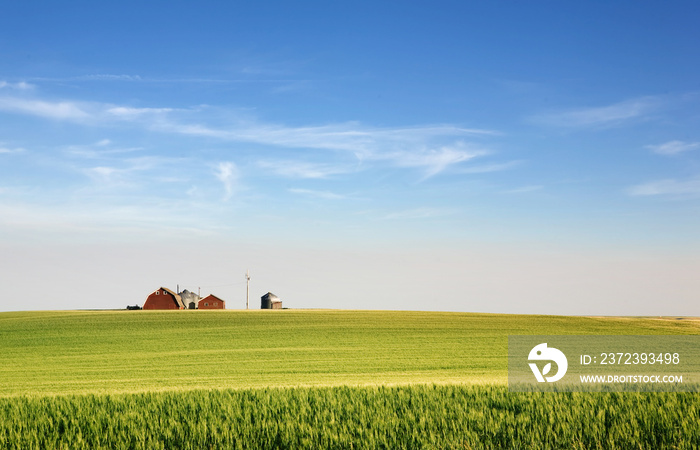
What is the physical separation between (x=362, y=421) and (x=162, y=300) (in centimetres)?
9813

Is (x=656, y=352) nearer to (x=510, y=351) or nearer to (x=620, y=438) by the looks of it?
(x=510, y=351)

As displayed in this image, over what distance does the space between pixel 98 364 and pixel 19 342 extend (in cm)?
1740

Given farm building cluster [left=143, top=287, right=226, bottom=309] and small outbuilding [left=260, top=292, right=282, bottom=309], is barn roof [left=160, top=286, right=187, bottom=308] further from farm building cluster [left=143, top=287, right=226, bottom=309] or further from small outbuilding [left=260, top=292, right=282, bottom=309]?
small outbuilding [left=260, top=292, right=282, bottom=309]

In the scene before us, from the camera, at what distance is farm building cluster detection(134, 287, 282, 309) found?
101 m

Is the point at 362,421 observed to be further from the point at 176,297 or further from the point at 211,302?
the point at 211,302

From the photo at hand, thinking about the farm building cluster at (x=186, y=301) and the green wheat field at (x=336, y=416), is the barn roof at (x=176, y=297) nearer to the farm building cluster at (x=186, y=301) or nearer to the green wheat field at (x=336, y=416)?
the farm building cluster at (x=186, y=301)

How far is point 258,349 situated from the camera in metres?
36.4

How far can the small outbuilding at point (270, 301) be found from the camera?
10975cm

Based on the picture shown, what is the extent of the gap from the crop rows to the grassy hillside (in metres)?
4.41

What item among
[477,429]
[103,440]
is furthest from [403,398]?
[103,440]

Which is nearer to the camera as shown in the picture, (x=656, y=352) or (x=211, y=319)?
(x=656, y=352)

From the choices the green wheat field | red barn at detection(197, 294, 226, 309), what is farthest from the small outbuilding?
the green wheat field

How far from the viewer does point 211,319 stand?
204ft

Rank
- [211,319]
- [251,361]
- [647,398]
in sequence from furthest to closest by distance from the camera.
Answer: [211,319]
[251,361]
[647,398]
